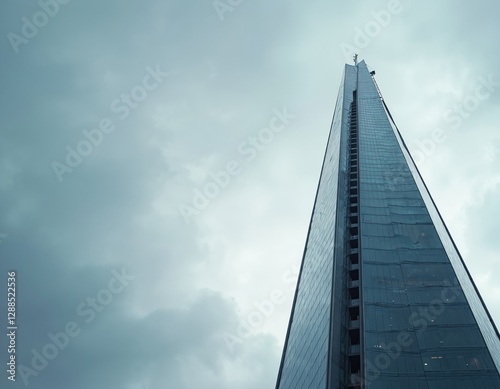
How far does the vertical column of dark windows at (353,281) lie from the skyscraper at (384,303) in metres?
0.17

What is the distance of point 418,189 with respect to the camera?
285ft

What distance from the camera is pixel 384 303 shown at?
58.7 m

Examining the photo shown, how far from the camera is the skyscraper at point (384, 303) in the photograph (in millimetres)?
48594

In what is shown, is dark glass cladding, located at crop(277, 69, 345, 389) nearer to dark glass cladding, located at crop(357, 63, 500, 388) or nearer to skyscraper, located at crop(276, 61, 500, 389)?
skyscraper, located at crop(276, 61, 500, 389)

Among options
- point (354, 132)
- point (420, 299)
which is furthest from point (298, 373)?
point (354, 132)

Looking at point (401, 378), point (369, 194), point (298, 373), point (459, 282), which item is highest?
point (369, 194)

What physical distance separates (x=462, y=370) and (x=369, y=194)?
A: 45.3 m

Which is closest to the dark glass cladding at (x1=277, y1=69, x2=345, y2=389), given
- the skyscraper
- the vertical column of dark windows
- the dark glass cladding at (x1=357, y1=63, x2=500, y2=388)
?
the skyscraper

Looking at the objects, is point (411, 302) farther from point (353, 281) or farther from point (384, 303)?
point (353, 281)

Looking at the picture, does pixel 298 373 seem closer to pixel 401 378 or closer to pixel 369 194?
pixel 401 378

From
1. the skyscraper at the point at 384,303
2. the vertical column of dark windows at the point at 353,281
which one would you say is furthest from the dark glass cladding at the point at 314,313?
the vertical column of dark windows at the point at 353,281

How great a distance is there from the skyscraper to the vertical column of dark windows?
0.17 m

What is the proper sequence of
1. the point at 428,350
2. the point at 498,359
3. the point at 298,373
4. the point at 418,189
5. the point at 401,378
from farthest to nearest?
the point at 418,189, the point at 298,373, the point at 498,359, the point at 428,350, the point at 401,378

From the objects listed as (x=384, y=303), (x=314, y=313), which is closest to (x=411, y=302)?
(x=384, y=303)
